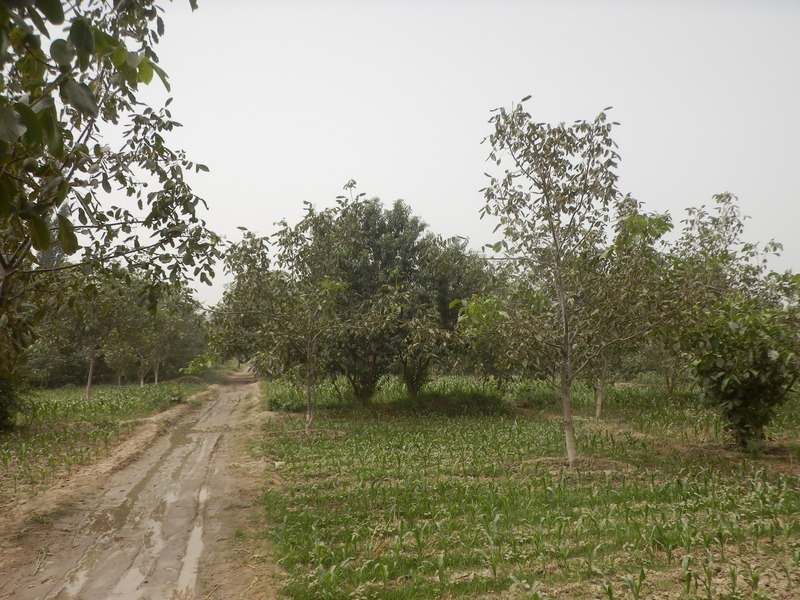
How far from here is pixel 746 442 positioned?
11125 millimetres

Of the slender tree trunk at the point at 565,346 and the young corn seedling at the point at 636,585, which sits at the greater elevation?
the slender tree trunk at the point at 565,346

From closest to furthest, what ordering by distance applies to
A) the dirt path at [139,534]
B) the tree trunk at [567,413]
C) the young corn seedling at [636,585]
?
the young corn seedling at [636,585] → the dirt path at [139,534] → the tree trunk at [567,413]

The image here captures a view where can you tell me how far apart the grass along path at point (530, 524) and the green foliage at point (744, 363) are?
101 cm

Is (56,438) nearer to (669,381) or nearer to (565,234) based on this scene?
(565,234)

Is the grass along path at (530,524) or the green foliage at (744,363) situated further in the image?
the green foliage at (744,363)

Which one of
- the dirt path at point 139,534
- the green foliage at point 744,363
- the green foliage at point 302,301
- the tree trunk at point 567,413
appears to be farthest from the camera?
the green foliage at point 302,301

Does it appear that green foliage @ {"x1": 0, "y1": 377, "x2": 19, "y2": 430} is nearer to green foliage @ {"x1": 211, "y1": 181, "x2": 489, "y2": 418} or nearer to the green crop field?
the green crop field

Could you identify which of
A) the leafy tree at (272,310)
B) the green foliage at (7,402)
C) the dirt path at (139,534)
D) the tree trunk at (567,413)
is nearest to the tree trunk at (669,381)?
the tree trunk at (567,413)

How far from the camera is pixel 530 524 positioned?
264 inches

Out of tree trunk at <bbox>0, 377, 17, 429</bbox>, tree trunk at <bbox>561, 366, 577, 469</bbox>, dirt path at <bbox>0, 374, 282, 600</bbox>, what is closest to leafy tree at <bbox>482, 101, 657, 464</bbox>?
tree trunk at <bbox>561, 366, 577, 469</bbox>

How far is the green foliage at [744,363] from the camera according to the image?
936cm

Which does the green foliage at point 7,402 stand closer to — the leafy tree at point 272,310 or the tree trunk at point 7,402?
the tree trunk at point 7,402

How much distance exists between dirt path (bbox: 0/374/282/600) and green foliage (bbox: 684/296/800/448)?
8.38 meters

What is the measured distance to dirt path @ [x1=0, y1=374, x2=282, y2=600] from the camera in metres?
5.53
